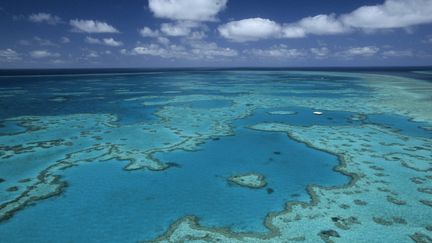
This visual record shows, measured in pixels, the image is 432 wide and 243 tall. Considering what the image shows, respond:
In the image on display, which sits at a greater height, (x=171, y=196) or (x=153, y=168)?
(x=153, y=168)

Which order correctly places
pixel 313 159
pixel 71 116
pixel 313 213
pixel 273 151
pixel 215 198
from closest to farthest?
pixel 313 213
pixel 215 198
pixel 313 159
pixel 273 151
pixel 71 116

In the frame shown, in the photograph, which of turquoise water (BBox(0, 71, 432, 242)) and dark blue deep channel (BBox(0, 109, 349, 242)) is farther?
turquoise water (BBox(0, 71, 432, 242))

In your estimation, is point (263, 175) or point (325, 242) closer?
point (325, 242)

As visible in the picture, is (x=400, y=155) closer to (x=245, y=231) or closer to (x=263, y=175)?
(x=263, y=175)

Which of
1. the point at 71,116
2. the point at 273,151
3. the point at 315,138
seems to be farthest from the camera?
the point at 71,116

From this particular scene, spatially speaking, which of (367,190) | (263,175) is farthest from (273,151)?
(367,190)

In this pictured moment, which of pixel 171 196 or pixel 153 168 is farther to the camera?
pixel 153 168

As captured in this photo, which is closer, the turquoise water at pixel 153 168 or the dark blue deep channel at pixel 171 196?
the dark blue deep channel at pixel 171 196
